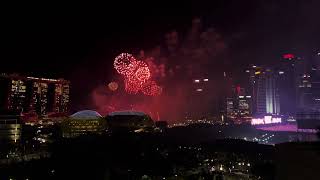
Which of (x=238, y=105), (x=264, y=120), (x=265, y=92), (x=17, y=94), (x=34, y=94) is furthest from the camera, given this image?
(x=238, y=105)

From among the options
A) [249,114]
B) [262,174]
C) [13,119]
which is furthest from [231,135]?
[13,119]

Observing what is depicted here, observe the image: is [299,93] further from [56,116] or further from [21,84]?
[21,84]

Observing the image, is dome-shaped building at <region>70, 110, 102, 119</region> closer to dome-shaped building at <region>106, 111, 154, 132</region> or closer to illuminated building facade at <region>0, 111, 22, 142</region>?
dome-shaped building at <region>106, 111, 154, 132</region>

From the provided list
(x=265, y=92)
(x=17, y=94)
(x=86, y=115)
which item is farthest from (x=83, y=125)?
(x=265, y=92)

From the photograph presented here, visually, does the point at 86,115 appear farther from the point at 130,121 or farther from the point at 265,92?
the point at 265,92

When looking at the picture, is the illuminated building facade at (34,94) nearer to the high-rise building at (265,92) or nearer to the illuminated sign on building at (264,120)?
the illuminated sign on building at (264,120)

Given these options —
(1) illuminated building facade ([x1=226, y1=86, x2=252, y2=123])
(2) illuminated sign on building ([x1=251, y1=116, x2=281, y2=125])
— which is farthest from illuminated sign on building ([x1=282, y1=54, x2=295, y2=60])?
(2) illuminated sign on building ([x1=251, y1=116, x2=281, y2=125])
